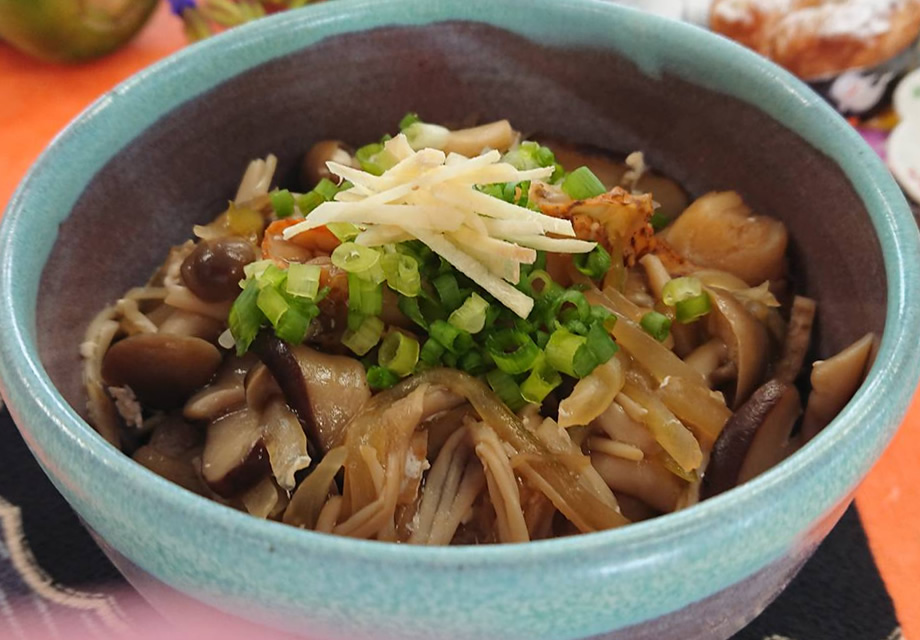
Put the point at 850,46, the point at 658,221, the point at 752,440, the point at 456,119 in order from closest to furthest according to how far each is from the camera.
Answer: the point at 752,440 < the point at 658,221 < the point at 456,119 < the point at 850,46

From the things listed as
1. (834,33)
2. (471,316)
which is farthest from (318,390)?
(834,33)

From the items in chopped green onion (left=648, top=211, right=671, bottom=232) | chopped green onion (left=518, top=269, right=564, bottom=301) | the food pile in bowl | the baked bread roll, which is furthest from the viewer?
the baked bread roll

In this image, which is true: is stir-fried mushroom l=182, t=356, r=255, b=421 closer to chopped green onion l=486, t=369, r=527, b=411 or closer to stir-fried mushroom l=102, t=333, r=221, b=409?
stir-fried mushroom l=102, t=333, r=221, b=409

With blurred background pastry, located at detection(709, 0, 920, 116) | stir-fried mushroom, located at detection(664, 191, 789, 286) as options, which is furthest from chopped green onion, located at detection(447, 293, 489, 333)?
blurred background pastry, located at detection(709, 0, 920, 116)

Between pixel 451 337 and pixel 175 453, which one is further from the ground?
pixel 451 337

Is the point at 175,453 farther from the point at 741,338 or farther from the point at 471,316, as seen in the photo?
the point at 741,338

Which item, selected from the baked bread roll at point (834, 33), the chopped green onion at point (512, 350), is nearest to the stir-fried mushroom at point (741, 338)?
the chopped green onion at point (512, 350)

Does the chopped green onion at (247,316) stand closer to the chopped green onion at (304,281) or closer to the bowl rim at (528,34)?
the chopped green onion at (304,281)
